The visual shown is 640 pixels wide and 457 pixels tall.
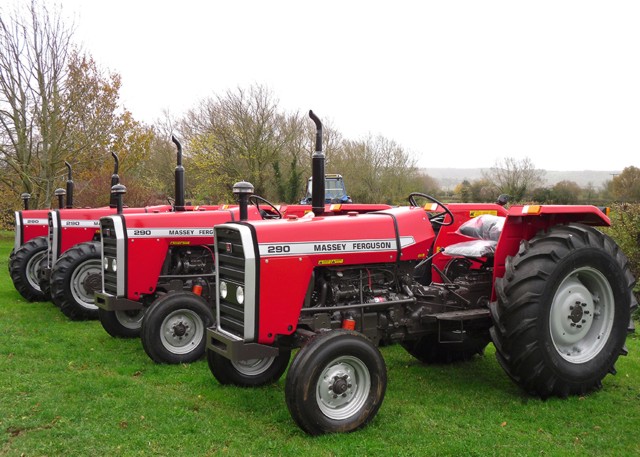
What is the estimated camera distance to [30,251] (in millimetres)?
9273

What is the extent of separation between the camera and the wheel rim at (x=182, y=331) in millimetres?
5305

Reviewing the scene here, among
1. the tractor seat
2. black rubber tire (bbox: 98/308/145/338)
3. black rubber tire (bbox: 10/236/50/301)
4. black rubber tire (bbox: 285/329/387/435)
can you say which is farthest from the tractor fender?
black rubber tire (bbox: 10/236/50/301)

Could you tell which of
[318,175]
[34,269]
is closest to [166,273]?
[318,175]

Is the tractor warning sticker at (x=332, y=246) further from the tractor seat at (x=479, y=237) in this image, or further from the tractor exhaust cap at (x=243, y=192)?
the tractor seat at (x=479, y=237)

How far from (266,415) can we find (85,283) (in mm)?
4464

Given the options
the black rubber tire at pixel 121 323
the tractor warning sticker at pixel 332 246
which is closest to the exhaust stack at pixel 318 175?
the tractor warning sticker at pixel 332 246

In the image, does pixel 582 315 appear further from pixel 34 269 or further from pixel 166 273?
pixel 34 269

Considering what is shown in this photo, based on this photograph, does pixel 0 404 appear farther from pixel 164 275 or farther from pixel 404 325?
pixel 404 325

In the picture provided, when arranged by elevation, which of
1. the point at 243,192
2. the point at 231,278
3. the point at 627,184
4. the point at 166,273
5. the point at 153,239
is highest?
the point at 627,184

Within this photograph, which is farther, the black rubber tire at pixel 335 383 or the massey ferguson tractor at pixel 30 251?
the massey ferguson tractor at pixel 30 251

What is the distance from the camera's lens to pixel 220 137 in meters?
27.4

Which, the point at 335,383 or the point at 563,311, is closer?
the point at 335,383

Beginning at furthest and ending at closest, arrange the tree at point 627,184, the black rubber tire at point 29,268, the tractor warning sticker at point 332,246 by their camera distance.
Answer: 1. the tree at point 627,184
2. the black rubber tire at point 29,268
3. the tractor warning sticker at point 332,246

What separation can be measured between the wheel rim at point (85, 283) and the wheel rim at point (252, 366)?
3.68 meters
